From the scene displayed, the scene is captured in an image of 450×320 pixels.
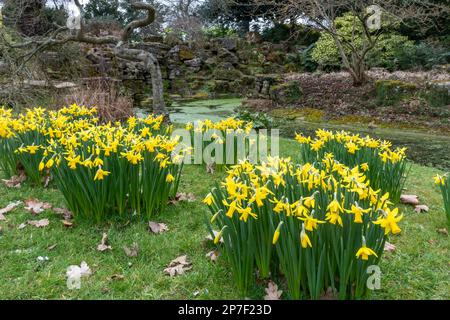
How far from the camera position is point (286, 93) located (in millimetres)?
12352

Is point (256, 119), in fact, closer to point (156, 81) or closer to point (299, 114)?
point (156, 81)

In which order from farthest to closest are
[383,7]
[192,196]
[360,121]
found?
[383,7] → [360,121] → [192,196]

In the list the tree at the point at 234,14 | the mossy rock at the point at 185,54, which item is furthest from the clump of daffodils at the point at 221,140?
the tree at the point at 234,14

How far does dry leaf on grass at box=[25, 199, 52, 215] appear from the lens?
10.4ft

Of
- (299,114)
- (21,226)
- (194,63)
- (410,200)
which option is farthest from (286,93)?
(21,226)

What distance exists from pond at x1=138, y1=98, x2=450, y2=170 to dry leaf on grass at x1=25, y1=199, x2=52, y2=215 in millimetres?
5052

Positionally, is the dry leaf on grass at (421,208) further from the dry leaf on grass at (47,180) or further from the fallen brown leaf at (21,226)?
the dry leaf on grass at (47,180)

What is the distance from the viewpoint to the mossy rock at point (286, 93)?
12.2 metres

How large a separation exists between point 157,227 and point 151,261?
44 cm

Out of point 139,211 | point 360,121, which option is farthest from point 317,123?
point 139,211

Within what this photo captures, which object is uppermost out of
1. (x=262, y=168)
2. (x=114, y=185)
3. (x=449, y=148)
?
(x=262, y=168)
